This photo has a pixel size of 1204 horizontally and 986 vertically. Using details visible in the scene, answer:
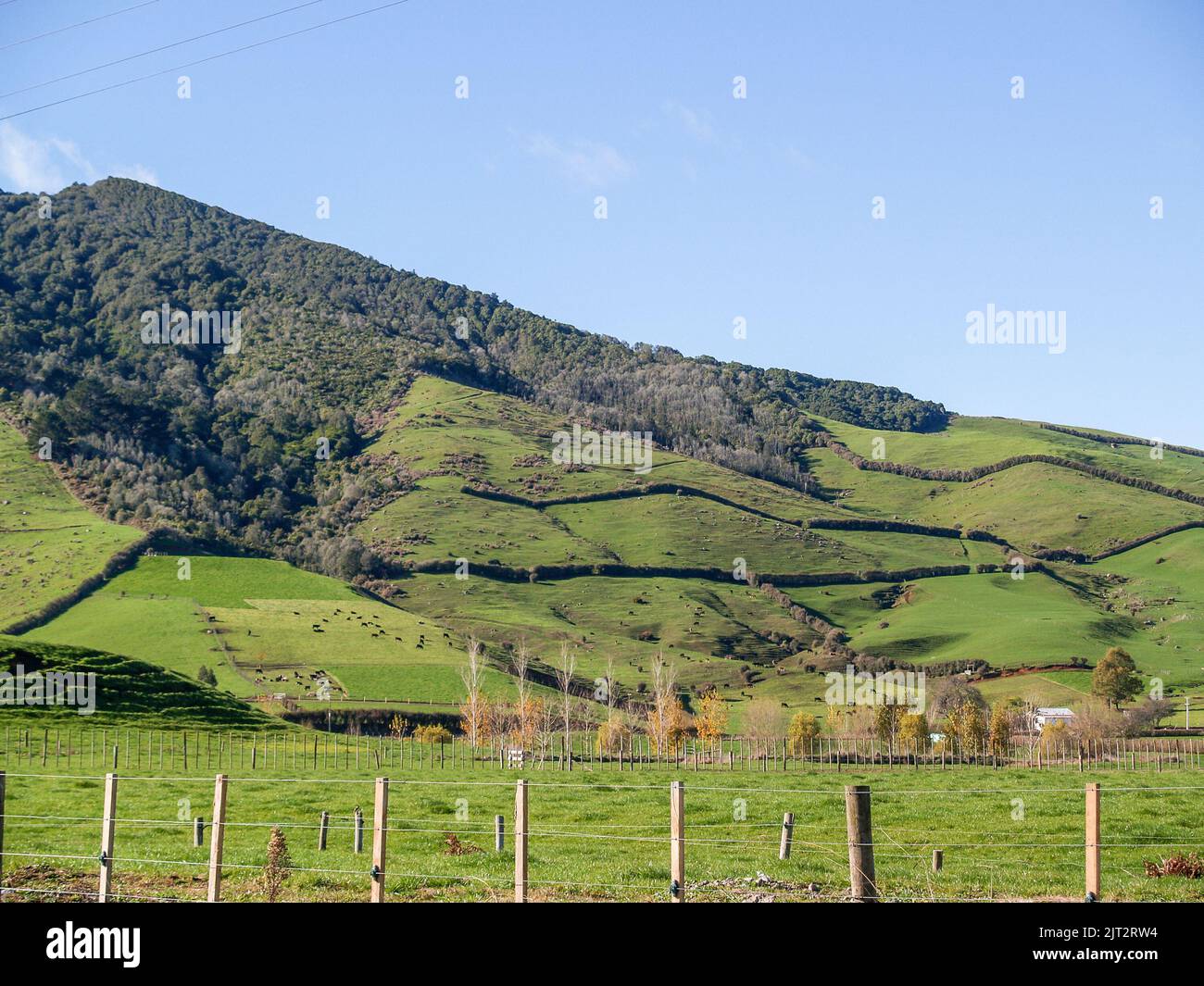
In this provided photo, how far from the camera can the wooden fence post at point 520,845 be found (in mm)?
16500

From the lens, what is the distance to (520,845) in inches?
656

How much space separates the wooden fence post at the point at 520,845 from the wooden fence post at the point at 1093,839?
24.4ft

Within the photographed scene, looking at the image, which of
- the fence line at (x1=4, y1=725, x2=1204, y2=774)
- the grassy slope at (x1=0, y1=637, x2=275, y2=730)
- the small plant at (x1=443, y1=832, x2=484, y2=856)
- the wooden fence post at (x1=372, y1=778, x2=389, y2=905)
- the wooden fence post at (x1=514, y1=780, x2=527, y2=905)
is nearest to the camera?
the wooden fence post at (x1=514, y1=780, x2=527, y2=905)

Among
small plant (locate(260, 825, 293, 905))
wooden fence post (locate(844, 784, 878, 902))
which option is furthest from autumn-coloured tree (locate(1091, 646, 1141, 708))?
small plant (locate(260, 825, 293, 905))

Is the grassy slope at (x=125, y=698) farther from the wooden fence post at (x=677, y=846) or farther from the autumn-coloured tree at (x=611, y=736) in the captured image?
the wooden fence post at (x=677, y=846)

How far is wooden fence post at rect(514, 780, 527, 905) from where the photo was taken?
54.1 feet

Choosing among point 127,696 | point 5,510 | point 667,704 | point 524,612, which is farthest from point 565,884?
point 5,510

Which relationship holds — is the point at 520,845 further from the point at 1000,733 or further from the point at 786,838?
the point at 1000,733

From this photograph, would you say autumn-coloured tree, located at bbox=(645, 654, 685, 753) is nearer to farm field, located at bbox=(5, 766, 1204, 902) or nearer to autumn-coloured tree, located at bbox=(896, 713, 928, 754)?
autumn-coloured tree, located at bbox=(896, 713, 928, 754)

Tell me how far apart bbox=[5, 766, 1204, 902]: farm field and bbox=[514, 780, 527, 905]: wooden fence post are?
211 cm

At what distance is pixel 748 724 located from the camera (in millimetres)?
135750

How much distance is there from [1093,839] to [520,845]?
7737mm
